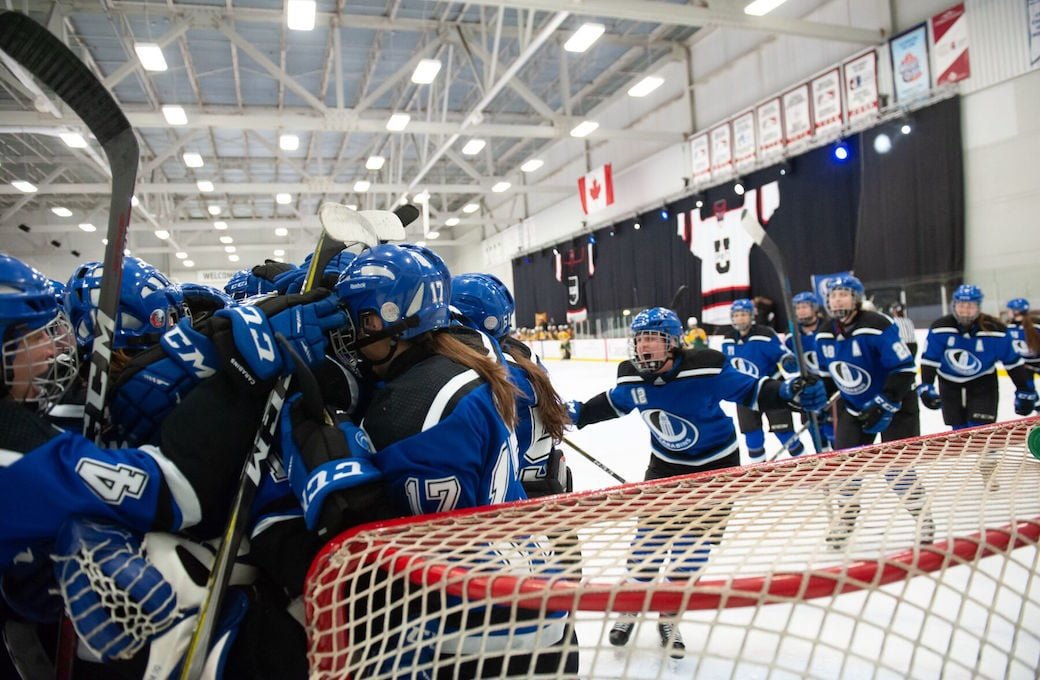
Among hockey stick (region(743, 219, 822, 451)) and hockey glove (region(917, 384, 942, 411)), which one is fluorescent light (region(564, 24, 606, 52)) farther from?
hockey glove (region(917, 384, 942, 411))

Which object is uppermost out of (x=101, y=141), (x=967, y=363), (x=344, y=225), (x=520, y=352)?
(x=101, y=141)

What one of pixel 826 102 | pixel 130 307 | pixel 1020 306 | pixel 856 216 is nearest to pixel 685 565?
pixel 130 307

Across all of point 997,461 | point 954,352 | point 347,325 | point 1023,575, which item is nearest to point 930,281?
point 954,352

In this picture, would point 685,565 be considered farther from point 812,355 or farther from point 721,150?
point 721,150

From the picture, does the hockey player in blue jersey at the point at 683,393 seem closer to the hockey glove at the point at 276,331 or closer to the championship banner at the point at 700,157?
the hockey glove at the point at 276,331

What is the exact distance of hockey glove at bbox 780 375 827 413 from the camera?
2941 mm

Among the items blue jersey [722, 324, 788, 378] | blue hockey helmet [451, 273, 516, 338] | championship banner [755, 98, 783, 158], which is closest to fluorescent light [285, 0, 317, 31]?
blue hockey helmet [451, 273, 516, 338]

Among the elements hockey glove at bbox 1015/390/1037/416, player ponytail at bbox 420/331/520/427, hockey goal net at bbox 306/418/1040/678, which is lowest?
hockey glove at bbox 1015/390/1037/416

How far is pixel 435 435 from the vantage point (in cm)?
110

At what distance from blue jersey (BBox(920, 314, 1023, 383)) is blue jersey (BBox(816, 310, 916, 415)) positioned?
1076 mm

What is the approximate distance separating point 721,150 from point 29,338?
11.5 meters

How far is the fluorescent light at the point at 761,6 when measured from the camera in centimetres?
672

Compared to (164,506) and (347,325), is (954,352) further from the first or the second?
(164,506)

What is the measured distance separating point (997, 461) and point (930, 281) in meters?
7.29
